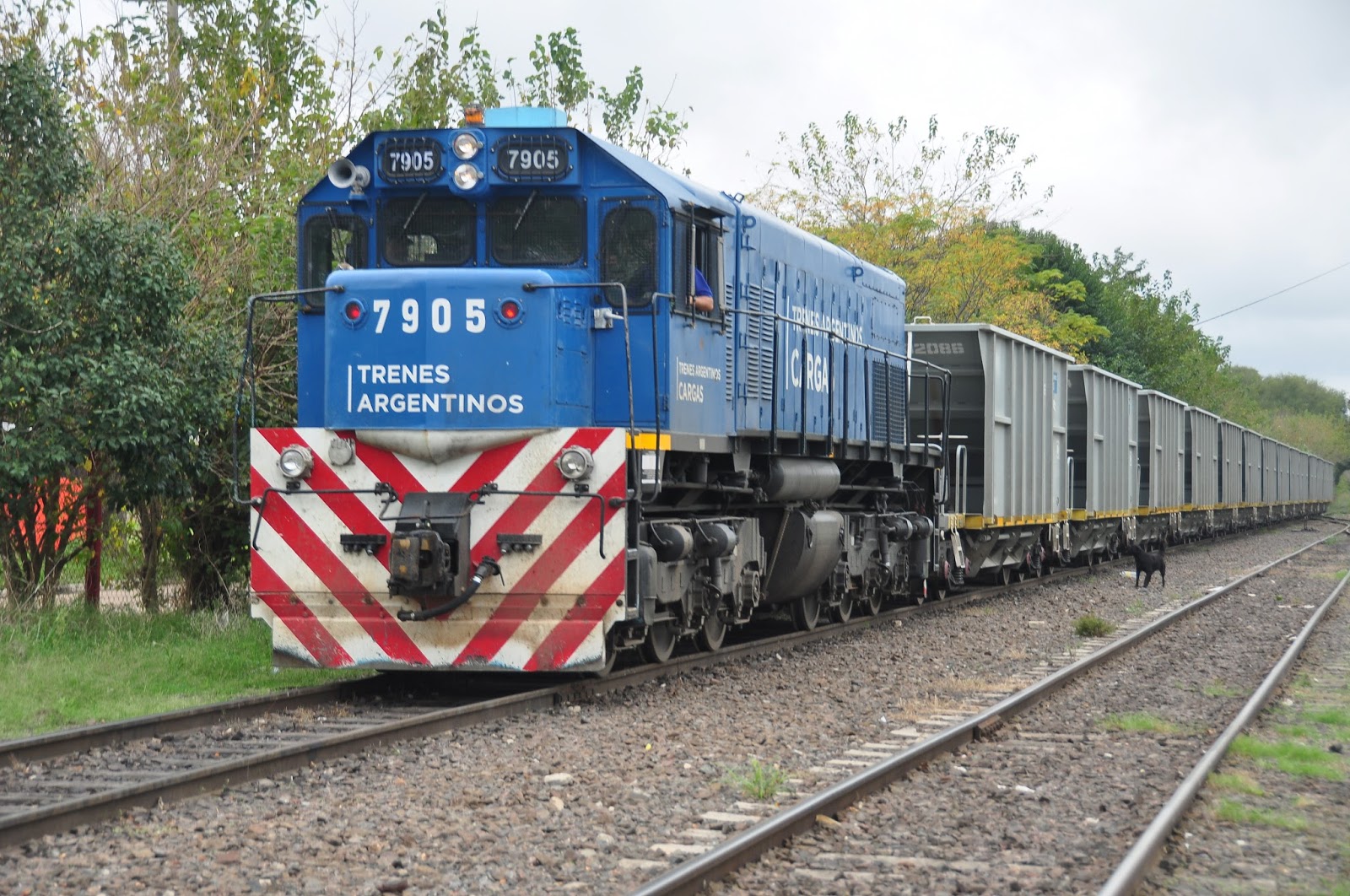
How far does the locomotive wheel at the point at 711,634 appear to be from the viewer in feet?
36.3

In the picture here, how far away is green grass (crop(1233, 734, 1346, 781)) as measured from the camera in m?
7.45

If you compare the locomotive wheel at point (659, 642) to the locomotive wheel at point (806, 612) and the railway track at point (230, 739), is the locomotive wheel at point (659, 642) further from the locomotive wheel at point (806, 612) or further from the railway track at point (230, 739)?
the locomotive wheel at point (806, 612)

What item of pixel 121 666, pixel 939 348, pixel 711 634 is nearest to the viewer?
pixel 121 666

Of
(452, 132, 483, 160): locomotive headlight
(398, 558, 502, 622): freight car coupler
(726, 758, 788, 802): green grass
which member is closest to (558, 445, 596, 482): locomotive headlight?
(398, 558, 502, 622): freight car coupler

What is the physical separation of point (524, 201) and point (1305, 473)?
6242cm

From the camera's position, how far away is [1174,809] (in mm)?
6109

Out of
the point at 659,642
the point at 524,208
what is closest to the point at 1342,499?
the point at 659,642

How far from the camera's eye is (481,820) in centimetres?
599

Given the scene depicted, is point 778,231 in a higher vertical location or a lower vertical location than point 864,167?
lower

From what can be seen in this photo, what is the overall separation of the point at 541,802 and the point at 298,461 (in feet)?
11.4

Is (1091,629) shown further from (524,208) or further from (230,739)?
(230,739)

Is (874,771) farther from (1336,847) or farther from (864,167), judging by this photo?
(864,167)

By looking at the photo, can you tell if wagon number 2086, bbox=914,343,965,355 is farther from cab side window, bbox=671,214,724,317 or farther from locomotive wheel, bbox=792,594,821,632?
cab side window, bbox=671,214,724,317

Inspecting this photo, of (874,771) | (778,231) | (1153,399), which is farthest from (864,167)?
(874,771)
